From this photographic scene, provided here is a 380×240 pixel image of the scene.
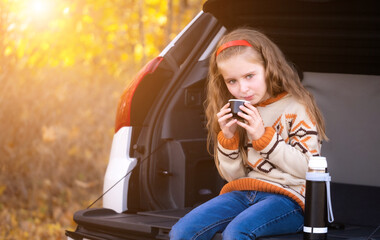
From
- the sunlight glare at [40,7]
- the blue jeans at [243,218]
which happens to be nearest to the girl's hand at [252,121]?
the blue jeans at [243,218]

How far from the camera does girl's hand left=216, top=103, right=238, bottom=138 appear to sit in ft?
9.53

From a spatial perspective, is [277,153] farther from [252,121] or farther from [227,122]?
[227,122]

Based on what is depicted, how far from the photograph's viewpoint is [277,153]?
2836 mm

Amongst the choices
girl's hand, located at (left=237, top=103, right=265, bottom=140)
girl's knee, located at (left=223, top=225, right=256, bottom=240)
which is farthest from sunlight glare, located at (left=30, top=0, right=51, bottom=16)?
girl's knee, located at (left=223, top=225, right=256, bottom=240)

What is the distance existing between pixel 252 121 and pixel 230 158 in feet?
0.94

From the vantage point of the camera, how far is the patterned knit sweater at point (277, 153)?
2.85 meters

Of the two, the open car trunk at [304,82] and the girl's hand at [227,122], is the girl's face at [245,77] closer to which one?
the girl's hand at [227,122]

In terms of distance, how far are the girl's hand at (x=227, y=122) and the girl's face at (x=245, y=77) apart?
0.41 ft

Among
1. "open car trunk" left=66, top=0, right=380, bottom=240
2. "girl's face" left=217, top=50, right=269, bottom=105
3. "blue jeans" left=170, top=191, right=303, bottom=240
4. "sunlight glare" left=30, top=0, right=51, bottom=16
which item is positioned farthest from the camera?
"sunlight glare" left=30, top=0, right=51, bottom=16

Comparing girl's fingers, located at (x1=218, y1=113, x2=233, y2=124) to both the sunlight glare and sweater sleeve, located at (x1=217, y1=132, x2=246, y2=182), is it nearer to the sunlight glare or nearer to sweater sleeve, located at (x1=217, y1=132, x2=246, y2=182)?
sweater sleeve, located at (x1=217, y1=132, x2=246, y2=182)

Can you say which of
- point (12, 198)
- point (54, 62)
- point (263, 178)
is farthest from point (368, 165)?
point (54, 62)

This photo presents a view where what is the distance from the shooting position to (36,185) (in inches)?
293

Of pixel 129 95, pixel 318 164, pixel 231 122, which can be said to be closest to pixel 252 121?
pixel 231 122

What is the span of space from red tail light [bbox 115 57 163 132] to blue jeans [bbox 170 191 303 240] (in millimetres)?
856
